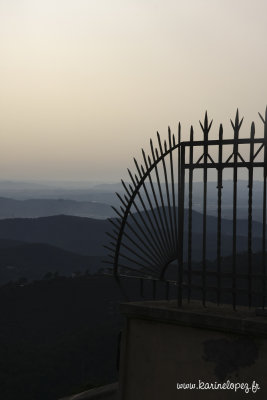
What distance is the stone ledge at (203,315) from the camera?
541 cm

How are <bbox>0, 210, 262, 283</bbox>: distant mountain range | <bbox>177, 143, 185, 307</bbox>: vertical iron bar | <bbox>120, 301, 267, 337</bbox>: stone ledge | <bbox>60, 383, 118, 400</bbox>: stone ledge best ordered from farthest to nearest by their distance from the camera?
<bbox>0, 210, 262, 283</bbox>: distant mountain range → <bbox>60, 383, 118, 400</bbox>: stone ledge → <bbox>177, 143, 185, 307</bbox>: vertical iron bar → <bbox>120, 301, 267, 337</bbox>: stone ledge

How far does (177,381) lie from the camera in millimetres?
5953

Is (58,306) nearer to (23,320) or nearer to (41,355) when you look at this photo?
(23,320)

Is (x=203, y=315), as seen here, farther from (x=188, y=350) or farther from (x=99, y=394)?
(x=99, y=394)

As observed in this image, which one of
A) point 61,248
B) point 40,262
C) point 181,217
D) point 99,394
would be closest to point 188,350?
point 181,217

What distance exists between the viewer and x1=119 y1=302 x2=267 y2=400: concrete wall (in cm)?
547

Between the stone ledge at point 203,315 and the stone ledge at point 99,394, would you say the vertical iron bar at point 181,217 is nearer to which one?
the stone ledge at point 203,315

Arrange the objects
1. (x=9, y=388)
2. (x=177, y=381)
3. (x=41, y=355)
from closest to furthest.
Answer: (x=177, y=381) < (x=9, y=388) < (x=41, y=355)

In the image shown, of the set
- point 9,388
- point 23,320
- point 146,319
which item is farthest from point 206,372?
point 23,320

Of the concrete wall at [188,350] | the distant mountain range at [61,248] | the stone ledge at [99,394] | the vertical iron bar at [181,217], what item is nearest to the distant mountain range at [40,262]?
the distant mountain range at [61,248]

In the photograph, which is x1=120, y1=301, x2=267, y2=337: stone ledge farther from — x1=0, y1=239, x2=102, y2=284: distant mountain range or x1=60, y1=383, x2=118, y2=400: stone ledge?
x1=0, y1=239, x2=102, y2=284: distant mountain range

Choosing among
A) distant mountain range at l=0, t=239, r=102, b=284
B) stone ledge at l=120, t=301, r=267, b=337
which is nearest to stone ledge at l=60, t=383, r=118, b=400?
stone ledge at l=120, t=301, r=267, b=337

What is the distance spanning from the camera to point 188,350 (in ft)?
19.2

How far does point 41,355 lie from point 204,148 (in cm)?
6469
